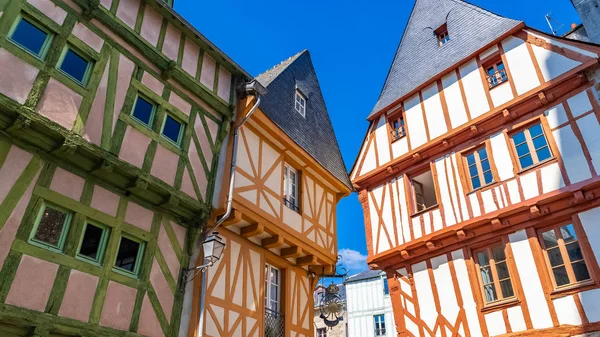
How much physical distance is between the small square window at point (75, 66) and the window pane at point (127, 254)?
212cm

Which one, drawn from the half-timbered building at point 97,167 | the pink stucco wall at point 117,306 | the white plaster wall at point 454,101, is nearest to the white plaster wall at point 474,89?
the white plaster wall at point 454,101

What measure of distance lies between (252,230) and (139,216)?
79.2 inches

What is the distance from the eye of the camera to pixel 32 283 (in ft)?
15.0

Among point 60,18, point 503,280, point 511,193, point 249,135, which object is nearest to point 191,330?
point 249,135

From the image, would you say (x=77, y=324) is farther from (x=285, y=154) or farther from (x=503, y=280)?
(x=503, y=280)

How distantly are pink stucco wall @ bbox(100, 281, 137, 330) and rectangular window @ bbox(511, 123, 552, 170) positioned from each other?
268 inches

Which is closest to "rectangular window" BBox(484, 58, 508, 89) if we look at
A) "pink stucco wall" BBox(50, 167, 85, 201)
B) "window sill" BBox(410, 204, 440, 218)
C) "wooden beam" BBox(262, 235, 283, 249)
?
"window sill" BBox(410, 204, 440, 218)

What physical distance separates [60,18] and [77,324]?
3.70 metres

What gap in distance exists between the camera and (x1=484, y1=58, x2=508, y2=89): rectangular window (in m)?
8.92

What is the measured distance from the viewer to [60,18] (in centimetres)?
555

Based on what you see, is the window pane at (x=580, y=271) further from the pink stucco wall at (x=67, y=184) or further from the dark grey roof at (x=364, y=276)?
the dark grey roof at (x=364, y=276)

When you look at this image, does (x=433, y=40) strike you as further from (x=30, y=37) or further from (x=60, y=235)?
(x=60, y=235)

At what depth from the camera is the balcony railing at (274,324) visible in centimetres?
753

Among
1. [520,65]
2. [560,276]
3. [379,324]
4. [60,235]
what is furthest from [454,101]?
[379,324]
